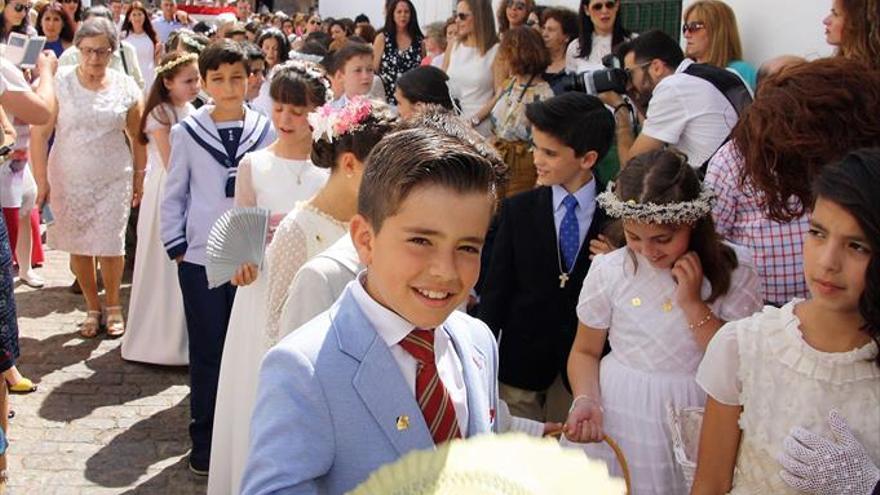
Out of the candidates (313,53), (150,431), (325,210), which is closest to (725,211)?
(325,210)

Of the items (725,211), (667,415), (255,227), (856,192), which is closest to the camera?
(856,192)

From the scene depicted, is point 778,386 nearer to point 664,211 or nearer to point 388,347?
point 664,211

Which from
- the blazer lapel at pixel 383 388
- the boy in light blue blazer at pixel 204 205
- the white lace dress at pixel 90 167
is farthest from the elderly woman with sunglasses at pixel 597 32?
the blazer lapel at pixel 383 388

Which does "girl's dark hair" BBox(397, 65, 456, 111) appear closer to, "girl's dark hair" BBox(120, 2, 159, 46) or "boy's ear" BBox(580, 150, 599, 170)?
"boy's ear" BBox(580, 150, 599, 170)

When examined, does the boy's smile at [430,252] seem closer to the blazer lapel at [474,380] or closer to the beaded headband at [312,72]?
the blazer lapel at [474,380]

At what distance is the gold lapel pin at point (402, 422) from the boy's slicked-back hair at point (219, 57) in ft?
12.3

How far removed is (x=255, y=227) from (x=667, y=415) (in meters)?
1.91

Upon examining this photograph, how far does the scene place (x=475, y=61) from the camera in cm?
772

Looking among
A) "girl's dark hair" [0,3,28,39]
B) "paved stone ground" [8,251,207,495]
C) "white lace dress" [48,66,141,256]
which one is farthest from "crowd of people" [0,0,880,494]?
"girl's dark hair" [0,3,28,39]

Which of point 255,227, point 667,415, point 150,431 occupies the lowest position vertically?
point 150,431

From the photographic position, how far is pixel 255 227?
4.16 meters

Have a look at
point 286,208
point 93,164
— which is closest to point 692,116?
point 286,208

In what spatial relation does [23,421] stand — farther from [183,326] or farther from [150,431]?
[183,326]

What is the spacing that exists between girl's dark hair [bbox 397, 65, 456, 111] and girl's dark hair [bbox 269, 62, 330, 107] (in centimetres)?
79
